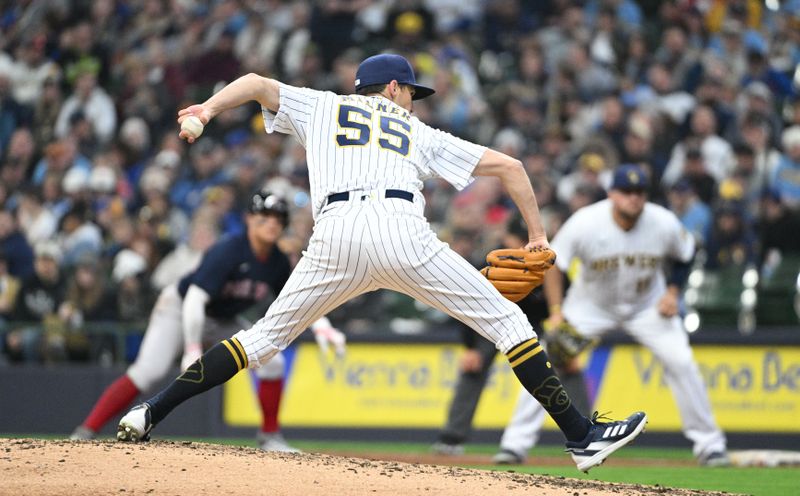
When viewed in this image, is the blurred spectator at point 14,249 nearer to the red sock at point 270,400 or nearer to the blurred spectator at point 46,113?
the blurred spectator at point 46,113

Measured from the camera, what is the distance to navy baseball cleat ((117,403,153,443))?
641cm

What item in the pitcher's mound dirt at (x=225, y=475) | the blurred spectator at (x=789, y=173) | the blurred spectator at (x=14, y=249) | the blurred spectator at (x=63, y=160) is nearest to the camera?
the pitcher's mound dirt at (x=225, y=475)

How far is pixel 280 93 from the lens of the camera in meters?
6.32

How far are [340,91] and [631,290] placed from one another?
6.51m

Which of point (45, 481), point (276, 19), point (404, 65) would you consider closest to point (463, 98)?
point (276, 19)

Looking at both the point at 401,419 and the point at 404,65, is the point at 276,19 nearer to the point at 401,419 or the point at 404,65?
the point at 401,419

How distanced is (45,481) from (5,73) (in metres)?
12.4

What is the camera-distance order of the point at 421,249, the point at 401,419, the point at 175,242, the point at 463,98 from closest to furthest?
the point at 421,249 < the point at 401,419 < the point at 175,242 < the point at 463,98

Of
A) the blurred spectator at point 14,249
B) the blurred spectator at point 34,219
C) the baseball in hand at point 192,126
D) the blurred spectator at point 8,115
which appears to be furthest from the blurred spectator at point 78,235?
the baseball in hand at point 192,126

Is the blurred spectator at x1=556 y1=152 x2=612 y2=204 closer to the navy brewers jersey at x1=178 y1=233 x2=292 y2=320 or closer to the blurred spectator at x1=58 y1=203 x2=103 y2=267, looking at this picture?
the navy brewers jersey at x1=178 y1=233 x2=292 y2=320

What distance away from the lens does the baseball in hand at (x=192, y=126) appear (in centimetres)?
574

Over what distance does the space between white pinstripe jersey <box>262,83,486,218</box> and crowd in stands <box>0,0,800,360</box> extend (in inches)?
205

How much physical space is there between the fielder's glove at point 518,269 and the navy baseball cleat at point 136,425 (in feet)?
6.10

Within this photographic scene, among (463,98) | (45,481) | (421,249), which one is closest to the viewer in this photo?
(45,481)
